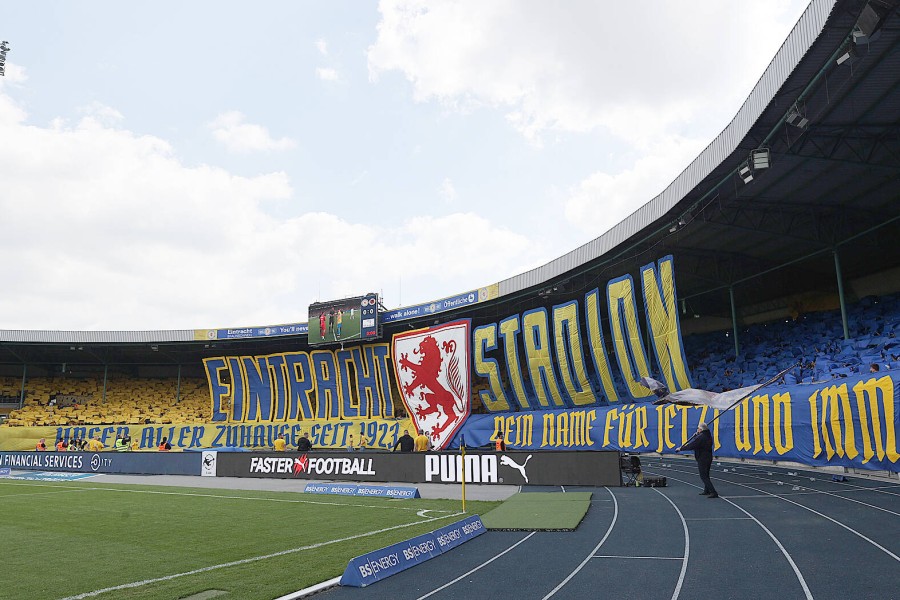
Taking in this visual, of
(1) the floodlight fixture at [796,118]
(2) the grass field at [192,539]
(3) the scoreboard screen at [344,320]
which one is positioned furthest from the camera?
(3) the scoreboard screen at [344,320]

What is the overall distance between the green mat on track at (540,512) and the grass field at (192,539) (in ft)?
2.41

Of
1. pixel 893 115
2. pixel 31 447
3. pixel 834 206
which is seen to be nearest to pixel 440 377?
pixel 834 206

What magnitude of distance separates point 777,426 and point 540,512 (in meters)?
9.48

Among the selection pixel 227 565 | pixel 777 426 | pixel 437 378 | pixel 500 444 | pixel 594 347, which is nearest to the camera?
pixel 227 565

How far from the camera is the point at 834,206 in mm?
25234

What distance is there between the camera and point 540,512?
1280cm

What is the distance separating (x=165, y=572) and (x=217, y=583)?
1276mm

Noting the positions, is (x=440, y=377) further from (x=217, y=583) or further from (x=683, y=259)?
(x=217, y=583)

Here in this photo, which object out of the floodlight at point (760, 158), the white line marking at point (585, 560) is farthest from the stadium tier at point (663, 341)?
the white line marking at point (585, 560)

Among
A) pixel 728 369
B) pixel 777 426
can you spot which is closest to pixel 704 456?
pixel 777 426

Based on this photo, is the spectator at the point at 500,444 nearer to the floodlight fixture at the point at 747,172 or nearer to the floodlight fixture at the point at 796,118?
the floodlight fixture at the point at 747,172

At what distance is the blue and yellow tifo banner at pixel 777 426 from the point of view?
14648 millimetres

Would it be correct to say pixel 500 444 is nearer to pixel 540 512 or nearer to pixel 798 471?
pixel 798 471

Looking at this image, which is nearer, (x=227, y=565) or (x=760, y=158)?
(x=227, y=565)
